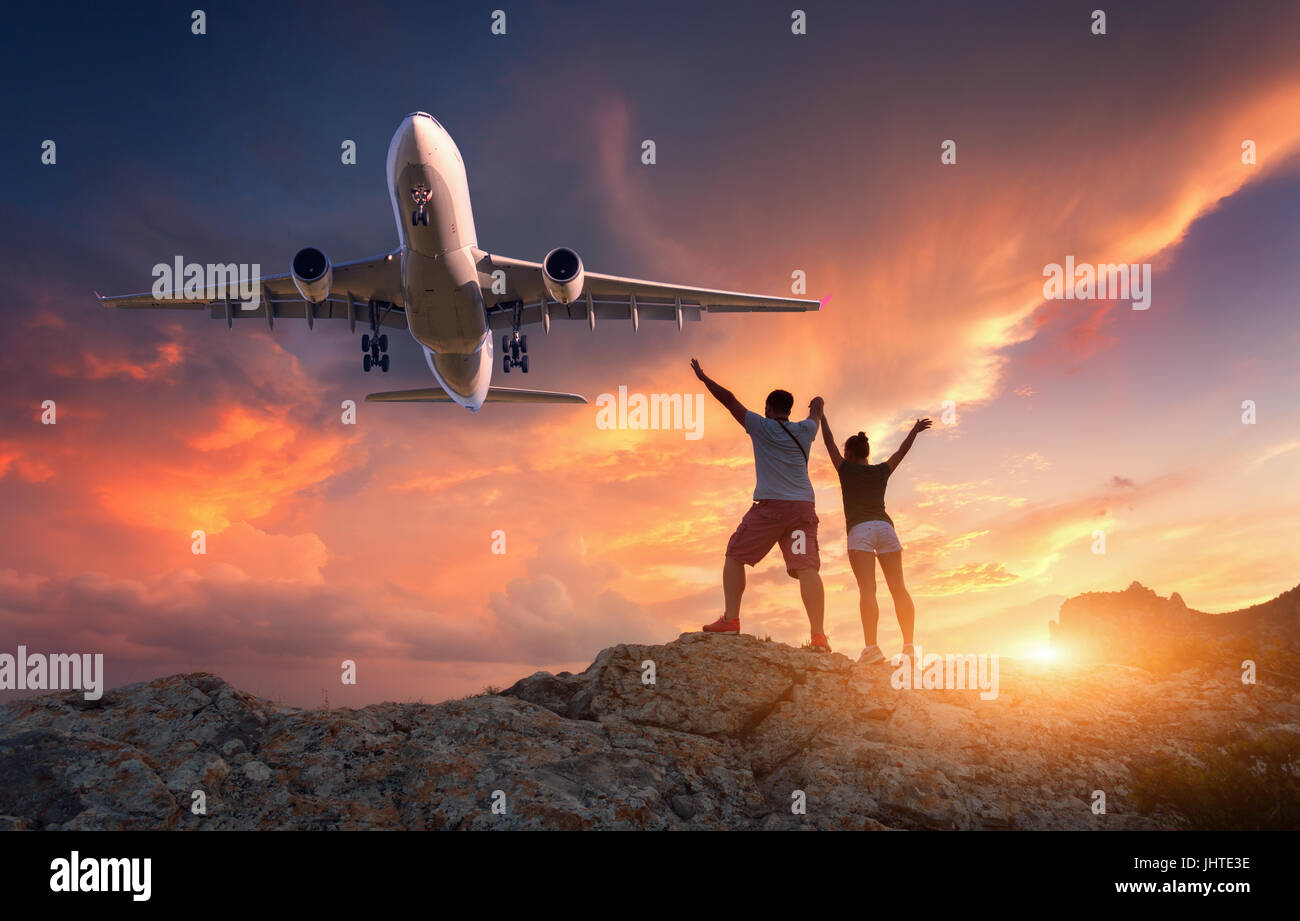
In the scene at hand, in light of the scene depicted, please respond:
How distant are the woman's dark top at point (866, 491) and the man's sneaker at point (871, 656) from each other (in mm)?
1421

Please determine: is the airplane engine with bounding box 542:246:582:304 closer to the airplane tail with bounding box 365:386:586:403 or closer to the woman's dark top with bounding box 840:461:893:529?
the airplane tail with bounding box 365:386:586:403

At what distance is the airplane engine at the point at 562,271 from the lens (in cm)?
2061

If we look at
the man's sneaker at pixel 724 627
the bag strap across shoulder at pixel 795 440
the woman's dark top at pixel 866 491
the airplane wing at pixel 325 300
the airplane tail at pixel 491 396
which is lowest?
the man's sneaker at pixel 724 627

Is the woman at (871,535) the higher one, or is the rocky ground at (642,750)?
the woman at (871,535)

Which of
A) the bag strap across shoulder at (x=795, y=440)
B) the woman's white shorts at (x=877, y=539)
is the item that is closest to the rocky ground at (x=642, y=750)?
the woman's white shorts at (x=877, y=539)

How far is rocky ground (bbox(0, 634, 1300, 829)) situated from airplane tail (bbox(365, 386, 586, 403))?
21.9 meters

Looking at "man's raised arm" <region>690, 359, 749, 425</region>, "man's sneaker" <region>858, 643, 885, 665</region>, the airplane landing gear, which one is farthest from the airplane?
"man's sneaker" <region>858, 643, 885, 665</region>

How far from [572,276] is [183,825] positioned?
59.0 feet

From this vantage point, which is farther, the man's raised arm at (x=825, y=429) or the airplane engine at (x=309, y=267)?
the airplane engine at (x=309, y=267)

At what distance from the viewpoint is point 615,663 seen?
7000mm

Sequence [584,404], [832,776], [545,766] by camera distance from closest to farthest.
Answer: [545,766] < [832,776] < [584,404]

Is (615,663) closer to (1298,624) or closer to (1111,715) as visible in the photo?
(1111,715)

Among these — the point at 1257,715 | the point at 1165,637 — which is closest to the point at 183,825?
the point at 1257,715

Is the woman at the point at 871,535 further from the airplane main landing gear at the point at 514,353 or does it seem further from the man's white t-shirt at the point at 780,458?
the airplane main landing gear at the point at 514,353
